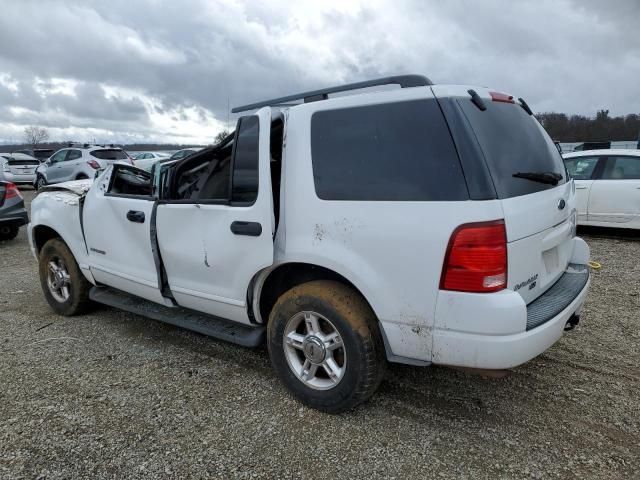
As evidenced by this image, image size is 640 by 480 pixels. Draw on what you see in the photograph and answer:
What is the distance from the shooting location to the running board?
10.2 feet

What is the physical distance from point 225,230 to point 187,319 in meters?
0.90

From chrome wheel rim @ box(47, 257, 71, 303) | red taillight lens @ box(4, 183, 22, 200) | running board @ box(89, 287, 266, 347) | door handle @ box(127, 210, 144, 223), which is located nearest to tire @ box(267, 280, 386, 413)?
running board @ box(89, 287, 266, 347)

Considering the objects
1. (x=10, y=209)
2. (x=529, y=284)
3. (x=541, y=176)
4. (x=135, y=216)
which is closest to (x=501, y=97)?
(x=541, y=176)

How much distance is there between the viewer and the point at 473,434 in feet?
8.55

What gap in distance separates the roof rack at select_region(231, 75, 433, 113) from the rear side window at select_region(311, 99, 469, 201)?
200 mm

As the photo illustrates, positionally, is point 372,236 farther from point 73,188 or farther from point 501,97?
point 73,188

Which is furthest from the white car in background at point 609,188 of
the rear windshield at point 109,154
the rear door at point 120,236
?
the rear windshield at point 109,154

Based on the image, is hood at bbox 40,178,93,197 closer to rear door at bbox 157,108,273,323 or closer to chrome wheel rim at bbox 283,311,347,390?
rear door at bbox 157,108,273,323

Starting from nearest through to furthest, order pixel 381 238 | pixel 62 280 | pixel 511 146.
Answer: pixel 381 238, pixel 511 146, pixel 62 280

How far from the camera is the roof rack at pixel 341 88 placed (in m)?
2.57

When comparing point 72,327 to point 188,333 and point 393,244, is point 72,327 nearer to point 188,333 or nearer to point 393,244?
point 188,333

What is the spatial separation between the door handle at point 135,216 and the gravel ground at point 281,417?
1.08 meters

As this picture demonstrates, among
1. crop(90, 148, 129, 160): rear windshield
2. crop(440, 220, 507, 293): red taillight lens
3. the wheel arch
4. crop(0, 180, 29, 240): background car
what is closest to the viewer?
crop(440, 220, 507, 293): red taillight lens

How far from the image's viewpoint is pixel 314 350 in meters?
2.76
